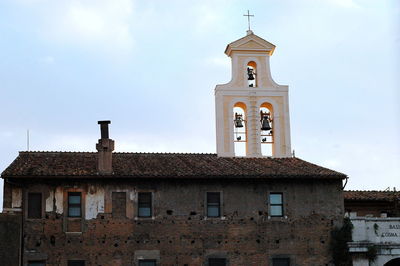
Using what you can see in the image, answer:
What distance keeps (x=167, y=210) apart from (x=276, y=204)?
15.8 feet

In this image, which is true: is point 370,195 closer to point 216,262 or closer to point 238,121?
point 238,121

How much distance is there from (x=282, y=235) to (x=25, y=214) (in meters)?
10.9

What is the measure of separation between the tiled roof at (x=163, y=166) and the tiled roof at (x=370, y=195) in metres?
2.39

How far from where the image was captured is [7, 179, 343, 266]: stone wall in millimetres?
31594

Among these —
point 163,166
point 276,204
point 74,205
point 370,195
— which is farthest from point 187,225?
point 370,195

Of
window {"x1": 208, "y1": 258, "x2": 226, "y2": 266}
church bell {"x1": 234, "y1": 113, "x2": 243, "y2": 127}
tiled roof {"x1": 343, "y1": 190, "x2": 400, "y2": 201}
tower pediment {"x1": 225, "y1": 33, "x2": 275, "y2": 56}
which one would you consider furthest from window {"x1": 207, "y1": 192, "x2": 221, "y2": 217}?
tower pediment {"x1": 225, "y1": 33, "x2": 275, "y2": 56}

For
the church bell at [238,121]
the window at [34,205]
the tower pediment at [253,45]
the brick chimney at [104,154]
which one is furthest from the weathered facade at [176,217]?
the tower pediment at [253,45]

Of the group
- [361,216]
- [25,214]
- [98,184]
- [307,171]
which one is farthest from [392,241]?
[25,214]

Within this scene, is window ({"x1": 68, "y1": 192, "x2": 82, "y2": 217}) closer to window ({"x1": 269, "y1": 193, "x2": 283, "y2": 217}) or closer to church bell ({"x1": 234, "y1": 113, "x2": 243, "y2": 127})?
window ({"x1": 269, "y1": 193, "x2": 283, "y2": 217})

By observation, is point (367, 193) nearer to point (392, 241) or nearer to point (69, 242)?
point (392, 241)

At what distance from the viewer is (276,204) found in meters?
33.3

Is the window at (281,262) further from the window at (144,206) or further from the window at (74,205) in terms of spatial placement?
the window at (74,205)

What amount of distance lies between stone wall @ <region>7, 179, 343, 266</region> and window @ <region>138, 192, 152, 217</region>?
0.23m

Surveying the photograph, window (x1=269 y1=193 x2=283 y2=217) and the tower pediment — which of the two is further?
the tower pediment
